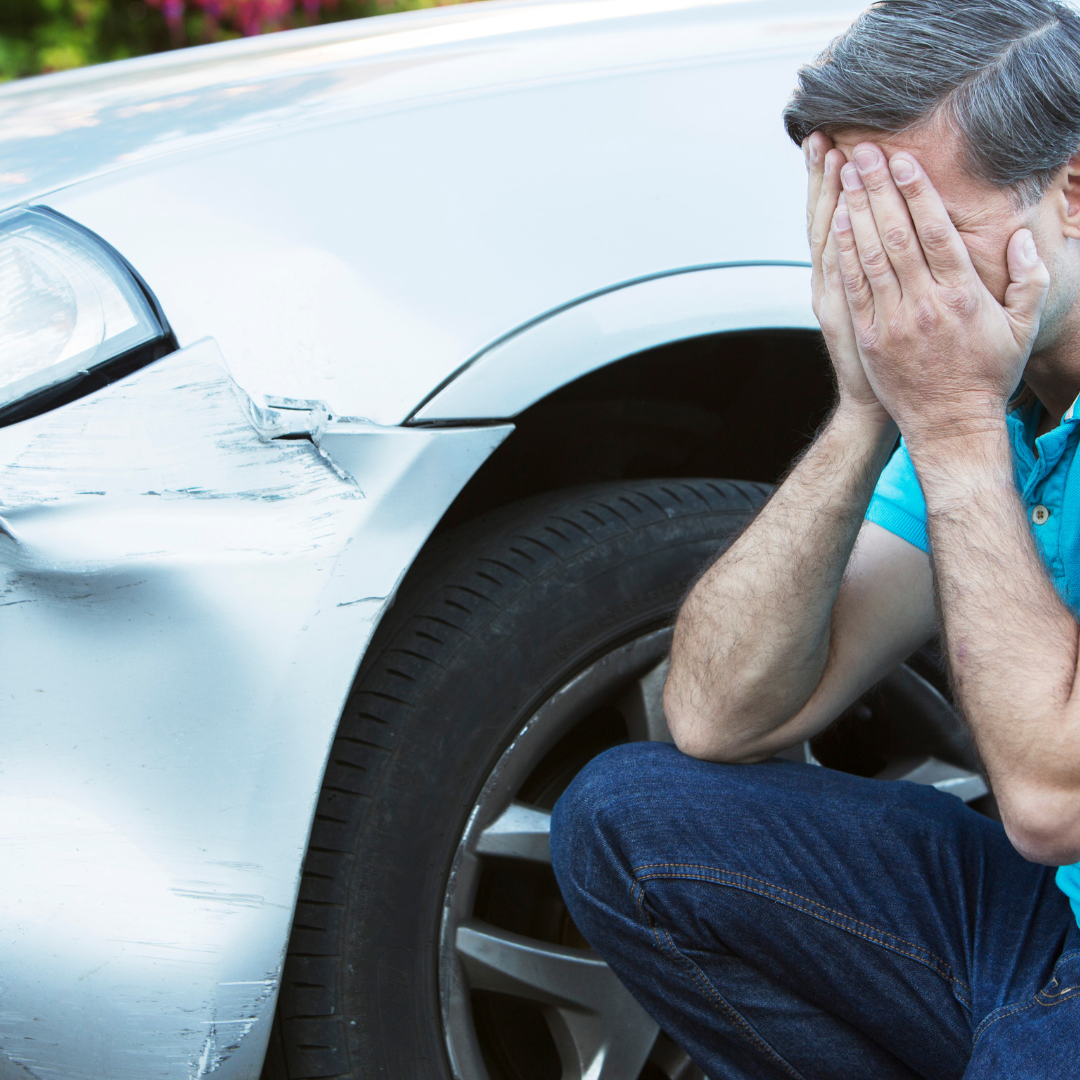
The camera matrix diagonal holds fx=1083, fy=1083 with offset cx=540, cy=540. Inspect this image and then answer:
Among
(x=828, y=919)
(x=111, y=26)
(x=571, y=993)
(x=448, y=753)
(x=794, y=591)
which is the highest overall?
(x=111, y=26)

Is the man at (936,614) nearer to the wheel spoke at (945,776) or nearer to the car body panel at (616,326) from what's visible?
the car body panel at (616,326)

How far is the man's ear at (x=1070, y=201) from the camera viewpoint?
1.29 meters

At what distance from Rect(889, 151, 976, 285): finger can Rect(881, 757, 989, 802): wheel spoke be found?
79cm

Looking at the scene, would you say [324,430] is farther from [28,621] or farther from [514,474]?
[514,474]

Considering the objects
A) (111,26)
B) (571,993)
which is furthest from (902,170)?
(111,26)

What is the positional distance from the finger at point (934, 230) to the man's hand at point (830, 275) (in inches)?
3.8

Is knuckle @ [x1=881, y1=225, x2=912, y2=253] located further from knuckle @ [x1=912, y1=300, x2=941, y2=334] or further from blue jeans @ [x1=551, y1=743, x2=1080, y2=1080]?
blue jeans @ [x1=551, y1=743, x2=1080, y2=1080]

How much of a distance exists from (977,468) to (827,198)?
1.27ft

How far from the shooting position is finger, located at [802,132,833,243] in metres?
1.34

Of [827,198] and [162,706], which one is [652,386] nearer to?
[827,198]

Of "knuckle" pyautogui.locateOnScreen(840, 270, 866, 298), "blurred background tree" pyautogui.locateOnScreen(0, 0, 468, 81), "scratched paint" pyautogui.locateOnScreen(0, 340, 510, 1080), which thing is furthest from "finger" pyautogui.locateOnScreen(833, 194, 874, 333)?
"blurred background tree" pyautogui.locateOnScreen(0, 0, 468, 81)

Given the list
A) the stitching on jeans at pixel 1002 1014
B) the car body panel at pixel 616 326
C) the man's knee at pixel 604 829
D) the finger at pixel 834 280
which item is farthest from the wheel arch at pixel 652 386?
the stitching on jeans at pixel 1002 1014

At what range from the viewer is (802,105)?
135cm

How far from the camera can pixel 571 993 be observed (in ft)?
4.65
